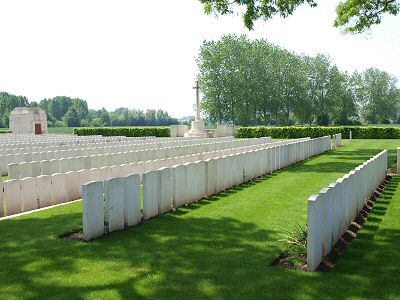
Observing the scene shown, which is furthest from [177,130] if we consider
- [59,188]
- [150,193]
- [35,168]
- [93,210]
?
[93,210]

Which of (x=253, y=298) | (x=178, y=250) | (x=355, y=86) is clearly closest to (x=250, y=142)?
(x=178, y=250)

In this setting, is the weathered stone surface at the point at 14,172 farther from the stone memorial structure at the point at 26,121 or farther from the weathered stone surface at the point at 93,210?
the stone memorial structure at the point at 26,121

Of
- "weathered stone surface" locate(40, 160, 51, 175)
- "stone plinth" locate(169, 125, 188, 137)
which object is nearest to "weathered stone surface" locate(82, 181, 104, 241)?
"weathered stone surface" locate(40, 160, 51, 175)

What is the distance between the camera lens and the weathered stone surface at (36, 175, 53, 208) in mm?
7879

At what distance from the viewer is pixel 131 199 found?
252 inches

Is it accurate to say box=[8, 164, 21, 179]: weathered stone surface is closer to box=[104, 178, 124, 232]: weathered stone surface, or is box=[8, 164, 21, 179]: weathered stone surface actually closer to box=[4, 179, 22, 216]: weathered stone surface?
box=[4, 179, 22, 216]: weathered stone surface

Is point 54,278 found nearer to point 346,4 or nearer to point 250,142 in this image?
point 250,142

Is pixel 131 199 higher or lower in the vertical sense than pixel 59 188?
higher

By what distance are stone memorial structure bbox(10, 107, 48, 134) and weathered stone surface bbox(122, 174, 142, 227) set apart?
1928 inches

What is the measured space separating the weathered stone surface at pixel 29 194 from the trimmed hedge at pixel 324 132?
3245cm

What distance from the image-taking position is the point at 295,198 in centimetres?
862

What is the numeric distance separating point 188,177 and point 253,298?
14.4 feet

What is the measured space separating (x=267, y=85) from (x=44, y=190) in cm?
5372

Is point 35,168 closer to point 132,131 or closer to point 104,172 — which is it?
point 104,172
